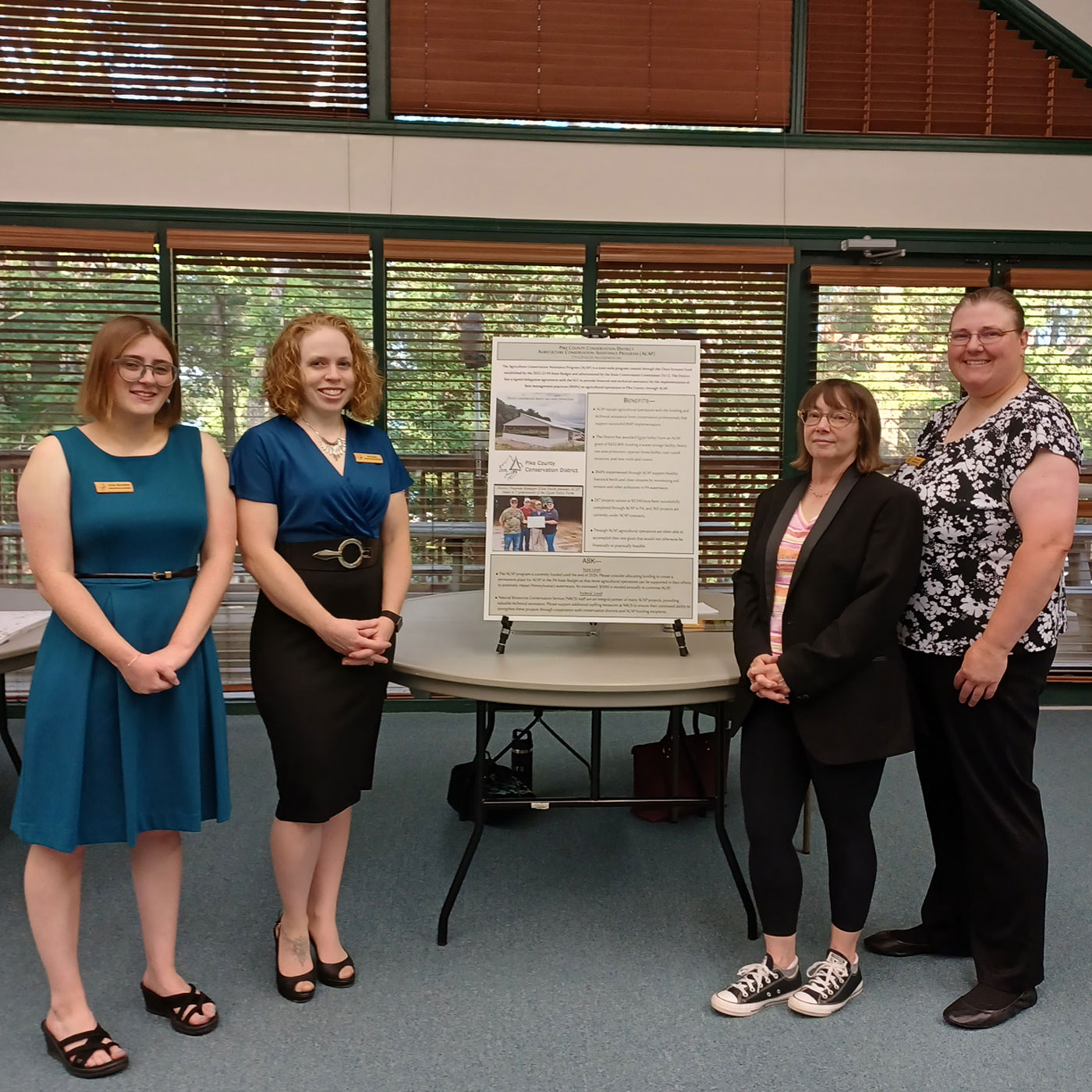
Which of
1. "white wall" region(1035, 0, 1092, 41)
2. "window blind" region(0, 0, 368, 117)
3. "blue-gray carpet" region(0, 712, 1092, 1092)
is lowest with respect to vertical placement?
"blue-gray carpet" region(0, 712, 1092, 1092)

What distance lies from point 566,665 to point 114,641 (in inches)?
41.2

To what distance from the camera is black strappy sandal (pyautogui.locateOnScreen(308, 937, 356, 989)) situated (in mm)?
2107

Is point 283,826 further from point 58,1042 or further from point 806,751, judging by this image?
point 806,751

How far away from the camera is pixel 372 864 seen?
2775mm

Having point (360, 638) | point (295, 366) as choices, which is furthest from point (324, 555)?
point (295, 366)

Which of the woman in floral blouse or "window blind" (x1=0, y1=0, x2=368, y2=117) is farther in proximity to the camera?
"window blind" (x1=0, y1=0, x2=368, y2=117)

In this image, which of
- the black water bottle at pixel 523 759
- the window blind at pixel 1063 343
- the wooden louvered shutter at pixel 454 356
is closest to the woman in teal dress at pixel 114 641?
the black water bottle at pixel 523 759

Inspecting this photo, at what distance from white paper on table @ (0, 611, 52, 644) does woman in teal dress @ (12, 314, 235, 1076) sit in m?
0.75

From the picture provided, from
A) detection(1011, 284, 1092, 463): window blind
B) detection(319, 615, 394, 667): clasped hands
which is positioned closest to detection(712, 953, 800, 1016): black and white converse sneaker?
detection(319, 615, 394, 667): clasped hands

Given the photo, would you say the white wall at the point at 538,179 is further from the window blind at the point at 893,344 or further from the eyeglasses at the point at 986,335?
the eyeglasses at the point at 986,335

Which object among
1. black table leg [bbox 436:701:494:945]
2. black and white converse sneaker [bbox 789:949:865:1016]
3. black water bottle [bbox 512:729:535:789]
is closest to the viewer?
black and white converse sneaker [bbox 789:949:865:1016]

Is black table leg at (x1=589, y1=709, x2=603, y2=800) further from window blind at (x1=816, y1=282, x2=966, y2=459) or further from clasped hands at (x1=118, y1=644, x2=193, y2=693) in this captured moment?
window blind at (x1=816, y1=282, x2=966, y2=459)

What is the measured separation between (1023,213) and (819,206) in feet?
3.22

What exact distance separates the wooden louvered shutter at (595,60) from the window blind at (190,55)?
273 millimetres
